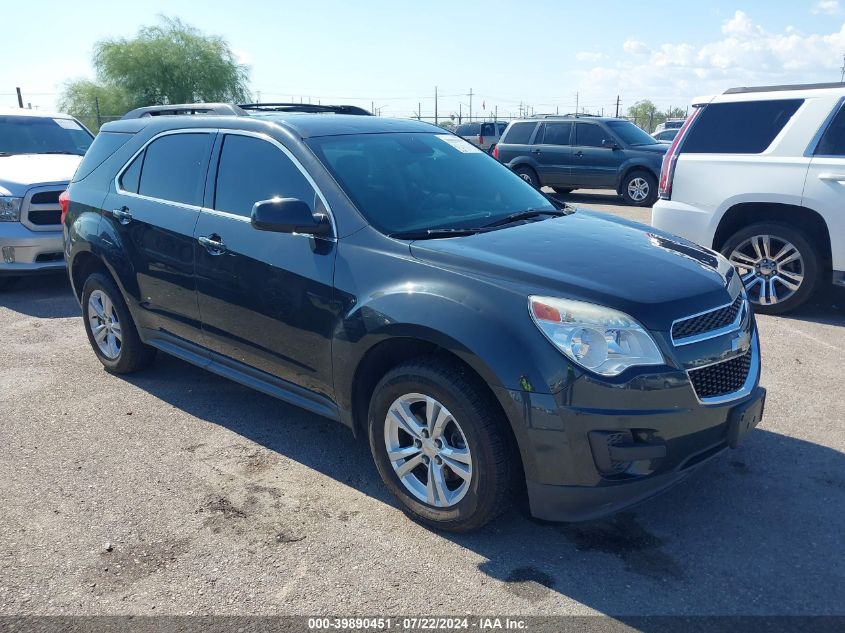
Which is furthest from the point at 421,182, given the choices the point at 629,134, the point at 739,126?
the point at 629,134

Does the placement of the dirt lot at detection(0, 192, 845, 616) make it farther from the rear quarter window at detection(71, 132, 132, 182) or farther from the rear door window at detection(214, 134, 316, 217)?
the rear quarter window at detection(71, 132, 132, 182)

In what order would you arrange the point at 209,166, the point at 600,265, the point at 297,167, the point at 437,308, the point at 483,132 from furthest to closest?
the point at 483,132, the point at 209,166, the point at 297,167, the point at 600,265, the point at 437,308

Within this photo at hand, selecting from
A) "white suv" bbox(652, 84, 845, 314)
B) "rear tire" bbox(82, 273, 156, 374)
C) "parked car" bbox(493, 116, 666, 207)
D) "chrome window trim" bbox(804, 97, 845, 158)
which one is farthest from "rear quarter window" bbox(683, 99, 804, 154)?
"parked car" bbox(493, 116, 666, 207)

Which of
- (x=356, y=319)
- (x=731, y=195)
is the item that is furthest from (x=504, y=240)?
(x=731, y=195)

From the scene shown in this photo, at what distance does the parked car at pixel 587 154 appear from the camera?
14859 mm

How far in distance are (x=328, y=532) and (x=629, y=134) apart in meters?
13.9

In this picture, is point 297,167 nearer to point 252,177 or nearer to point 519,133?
point 252,177

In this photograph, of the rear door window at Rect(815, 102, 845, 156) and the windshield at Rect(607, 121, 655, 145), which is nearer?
the rear door window at Rect(815, 102, 845, 156)

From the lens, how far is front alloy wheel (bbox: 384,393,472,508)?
3111mm

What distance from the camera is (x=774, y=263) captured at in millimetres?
6652

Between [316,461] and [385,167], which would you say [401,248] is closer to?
[385,167]

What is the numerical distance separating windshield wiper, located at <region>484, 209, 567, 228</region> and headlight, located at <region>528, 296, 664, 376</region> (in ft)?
3.38

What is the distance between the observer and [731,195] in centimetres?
664

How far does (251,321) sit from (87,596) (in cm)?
158
